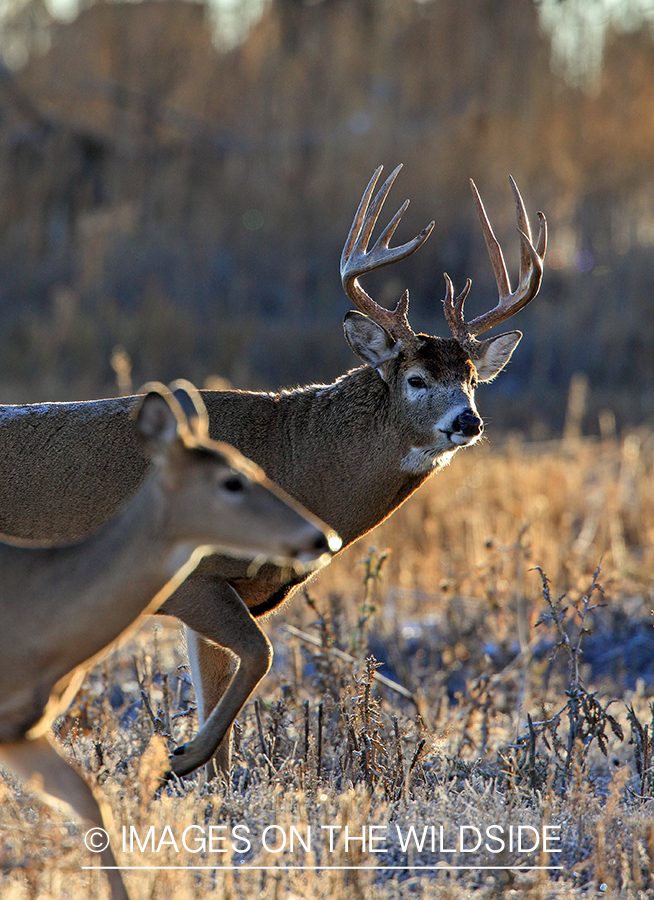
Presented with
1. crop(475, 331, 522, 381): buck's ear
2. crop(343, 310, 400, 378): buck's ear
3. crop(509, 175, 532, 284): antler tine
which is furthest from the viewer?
crop(475, 331, 522, 381): buck's ear

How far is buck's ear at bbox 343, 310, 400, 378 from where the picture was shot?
18.0ft

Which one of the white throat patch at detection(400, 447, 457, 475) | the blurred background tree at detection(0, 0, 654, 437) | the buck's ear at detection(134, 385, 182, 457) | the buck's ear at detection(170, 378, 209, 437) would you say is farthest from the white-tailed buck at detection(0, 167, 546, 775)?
the blurred background tree at detection(0, 0, 654, 437)

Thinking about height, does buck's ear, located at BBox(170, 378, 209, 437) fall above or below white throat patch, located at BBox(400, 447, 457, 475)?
below

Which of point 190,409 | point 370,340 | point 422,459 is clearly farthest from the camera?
point 370,340

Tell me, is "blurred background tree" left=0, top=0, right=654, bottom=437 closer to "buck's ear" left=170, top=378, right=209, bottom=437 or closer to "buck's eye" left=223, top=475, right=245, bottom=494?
"buck's ear" left=170, top=378, right=209, bottom=437

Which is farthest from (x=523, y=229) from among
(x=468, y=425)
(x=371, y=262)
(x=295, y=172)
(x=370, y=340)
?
(x=295, y=172)

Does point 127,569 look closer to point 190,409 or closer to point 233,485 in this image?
point 233,485

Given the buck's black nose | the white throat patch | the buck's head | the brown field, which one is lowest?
the brown field

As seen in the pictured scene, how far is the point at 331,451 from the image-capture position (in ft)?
17.8

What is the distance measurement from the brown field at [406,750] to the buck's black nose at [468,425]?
2.26ft

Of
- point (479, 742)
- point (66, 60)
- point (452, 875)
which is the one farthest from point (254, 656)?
point (66, 60)

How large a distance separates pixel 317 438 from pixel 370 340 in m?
0.50

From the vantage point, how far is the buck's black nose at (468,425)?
204 inches

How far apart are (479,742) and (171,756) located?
6.13 feet
